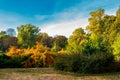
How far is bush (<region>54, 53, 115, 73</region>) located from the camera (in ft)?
52.0

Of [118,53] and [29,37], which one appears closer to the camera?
[118,53]

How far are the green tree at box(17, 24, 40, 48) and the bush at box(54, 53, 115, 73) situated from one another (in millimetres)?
28732

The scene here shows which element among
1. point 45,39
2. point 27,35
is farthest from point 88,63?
point 45,39

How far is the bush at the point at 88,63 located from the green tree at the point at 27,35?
28732mm

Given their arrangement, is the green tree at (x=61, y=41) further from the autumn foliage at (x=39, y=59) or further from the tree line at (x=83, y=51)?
the autumn foliage at (x=39, y=59)

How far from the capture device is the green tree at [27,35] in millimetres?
45750

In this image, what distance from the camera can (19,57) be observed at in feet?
75.0

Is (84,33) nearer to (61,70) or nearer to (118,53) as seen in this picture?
(118,53)

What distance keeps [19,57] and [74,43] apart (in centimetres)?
1601

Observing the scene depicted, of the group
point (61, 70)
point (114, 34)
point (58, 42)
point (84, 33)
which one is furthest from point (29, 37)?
point (61, 70)

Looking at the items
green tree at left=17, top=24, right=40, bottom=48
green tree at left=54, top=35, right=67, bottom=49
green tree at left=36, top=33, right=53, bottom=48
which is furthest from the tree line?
green tree at left=54, top=35, right=67, bottom=49

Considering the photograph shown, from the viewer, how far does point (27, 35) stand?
4709cm

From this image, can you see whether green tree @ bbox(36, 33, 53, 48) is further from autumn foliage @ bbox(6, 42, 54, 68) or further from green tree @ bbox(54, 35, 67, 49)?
autumn foliage @ bbox(6, 42, 54, 68)

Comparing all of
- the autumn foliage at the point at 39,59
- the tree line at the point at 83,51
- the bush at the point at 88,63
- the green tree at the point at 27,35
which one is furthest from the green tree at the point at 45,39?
the bush at the point at 88,63
